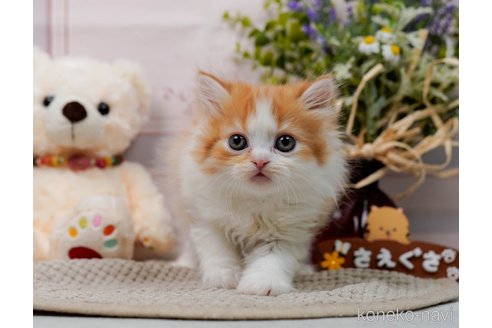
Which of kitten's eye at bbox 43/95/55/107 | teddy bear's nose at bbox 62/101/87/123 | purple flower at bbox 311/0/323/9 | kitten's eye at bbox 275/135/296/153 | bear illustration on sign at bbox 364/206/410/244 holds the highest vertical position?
purple flower at bbox 311/0/323/9

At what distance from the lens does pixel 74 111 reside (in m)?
1.70

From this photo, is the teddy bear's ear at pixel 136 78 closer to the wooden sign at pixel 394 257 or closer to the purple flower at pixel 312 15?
the purple flower at pixel 312 15

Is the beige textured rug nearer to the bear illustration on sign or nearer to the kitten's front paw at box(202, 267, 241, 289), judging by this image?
the kitten's front paw at box(202, 267, 241, 289)

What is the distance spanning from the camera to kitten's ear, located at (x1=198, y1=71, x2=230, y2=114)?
1345 millimetres

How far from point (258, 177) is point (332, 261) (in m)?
0.47

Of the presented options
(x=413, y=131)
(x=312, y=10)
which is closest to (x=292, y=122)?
(x=413, y=131)

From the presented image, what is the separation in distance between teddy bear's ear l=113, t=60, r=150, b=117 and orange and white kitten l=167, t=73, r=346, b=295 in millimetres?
516

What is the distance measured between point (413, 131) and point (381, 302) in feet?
2.45

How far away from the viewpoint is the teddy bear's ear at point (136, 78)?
1.88 meters

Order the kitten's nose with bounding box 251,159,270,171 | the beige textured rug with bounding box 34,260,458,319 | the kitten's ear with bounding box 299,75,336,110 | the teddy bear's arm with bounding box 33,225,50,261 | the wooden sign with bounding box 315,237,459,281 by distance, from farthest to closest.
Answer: the teddy bear's arm with bounding box 33,225,50,261 < the wooden sign with bounding box 315,237,459,281 < the kitten's ear with bounding box 299,75,336,110 < the kitten's nose with bounding box 251,159,270,171 < the beige textured rug with bounding box 34,260,458,319

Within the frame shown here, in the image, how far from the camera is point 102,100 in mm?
1809

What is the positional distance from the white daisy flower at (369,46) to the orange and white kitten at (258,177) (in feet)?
1.32

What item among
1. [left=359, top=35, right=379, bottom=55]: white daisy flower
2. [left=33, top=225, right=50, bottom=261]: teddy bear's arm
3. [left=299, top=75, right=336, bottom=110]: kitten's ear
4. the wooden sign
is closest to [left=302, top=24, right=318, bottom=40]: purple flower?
[left=359, top=35, right=379, bottom=55]: white daisy flower

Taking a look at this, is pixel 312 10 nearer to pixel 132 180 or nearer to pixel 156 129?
pixel 156 129
